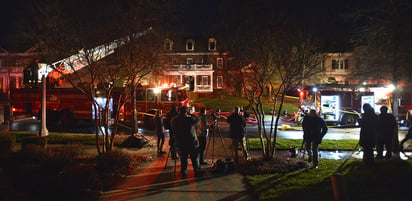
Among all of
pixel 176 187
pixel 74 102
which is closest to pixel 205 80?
pixel 74 102

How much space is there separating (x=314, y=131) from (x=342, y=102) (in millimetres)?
11840

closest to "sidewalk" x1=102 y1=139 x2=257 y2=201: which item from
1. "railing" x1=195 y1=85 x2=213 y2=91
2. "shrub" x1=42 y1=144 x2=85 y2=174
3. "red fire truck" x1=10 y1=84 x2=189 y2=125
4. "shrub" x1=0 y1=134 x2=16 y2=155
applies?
"shrub" x1=42 y1=144 x2=85 y2=174

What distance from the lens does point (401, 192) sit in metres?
6.30

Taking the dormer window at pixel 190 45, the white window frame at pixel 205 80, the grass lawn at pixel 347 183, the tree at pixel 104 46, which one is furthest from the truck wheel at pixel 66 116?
the dormer window at pixel 190 45

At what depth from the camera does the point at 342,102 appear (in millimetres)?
19188

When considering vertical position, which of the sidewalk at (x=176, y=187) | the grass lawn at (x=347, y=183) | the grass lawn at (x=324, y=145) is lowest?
the sidewalk at (x=176, y=187)

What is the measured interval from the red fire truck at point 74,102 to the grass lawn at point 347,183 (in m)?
11.2

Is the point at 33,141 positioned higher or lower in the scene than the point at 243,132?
lower

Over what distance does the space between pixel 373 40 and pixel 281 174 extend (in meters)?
7.82

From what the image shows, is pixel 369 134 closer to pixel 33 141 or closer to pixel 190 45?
pixel 33 141

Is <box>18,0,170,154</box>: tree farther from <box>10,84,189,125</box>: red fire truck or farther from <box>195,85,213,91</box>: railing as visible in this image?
<box>195,85,213,91</box>: railing

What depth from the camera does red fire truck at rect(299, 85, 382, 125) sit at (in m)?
19.1

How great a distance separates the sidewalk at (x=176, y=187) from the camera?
6.24 meters

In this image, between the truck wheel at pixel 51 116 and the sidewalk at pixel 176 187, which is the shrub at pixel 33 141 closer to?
the sidewalk at pixel 176 187
